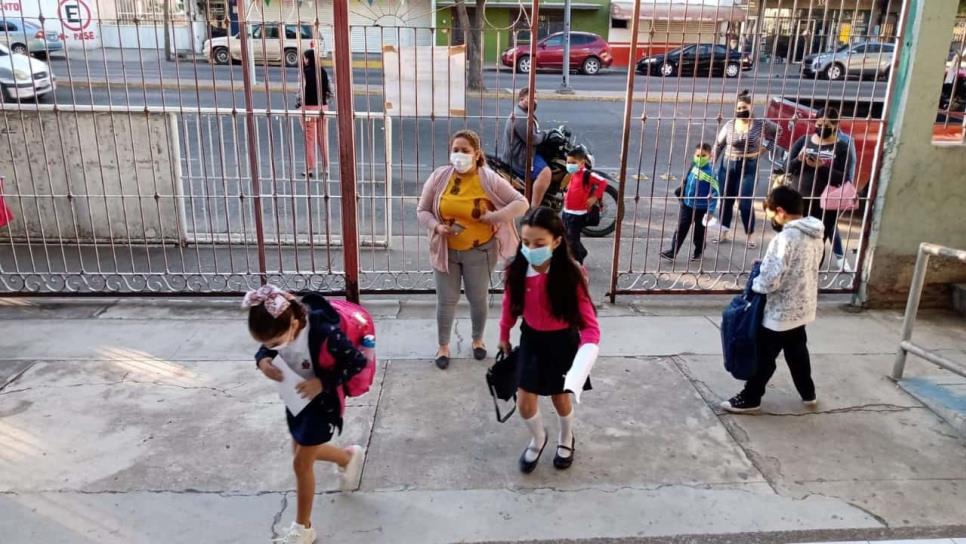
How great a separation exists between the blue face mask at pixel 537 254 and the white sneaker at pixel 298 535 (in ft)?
4.93

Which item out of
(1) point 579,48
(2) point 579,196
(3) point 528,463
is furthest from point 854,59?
(1) point 579,48

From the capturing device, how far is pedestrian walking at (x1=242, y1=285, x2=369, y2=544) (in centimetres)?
272

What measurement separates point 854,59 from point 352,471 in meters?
4.97

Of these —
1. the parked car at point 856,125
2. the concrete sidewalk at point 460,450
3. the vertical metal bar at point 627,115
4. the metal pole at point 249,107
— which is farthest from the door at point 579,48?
the concrete sidewalk at point 460,450

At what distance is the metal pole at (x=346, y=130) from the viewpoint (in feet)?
15.9

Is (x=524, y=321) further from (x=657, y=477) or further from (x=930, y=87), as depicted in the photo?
(x=930, y=87)

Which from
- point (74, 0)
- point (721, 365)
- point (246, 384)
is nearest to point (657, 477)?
point (721, 365)

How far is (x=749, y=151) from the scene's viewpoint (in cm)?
692

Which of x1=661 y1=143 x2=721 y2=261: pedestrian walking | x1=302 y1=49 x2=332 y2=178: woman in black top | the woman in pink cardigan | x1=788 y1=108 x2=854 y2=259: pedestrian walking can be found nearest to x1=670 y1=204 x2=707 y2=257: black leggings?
x1=661 y1=143 x2=721 y2=261: pedestrian walking

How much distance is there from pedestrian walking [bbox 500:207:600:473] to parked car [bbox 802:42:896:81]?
11.6ft

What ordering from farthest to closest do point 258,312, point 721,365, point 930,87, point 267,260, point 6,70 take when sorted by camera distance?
point 6,70
point 267,260
point 930,87
point 721,365
point 258,312

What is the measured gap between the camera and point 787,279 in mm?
3967

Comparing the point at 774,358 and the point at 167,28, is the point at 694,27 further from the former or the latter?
the point at 167,28

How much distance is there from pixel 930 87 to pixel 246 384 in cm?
529
